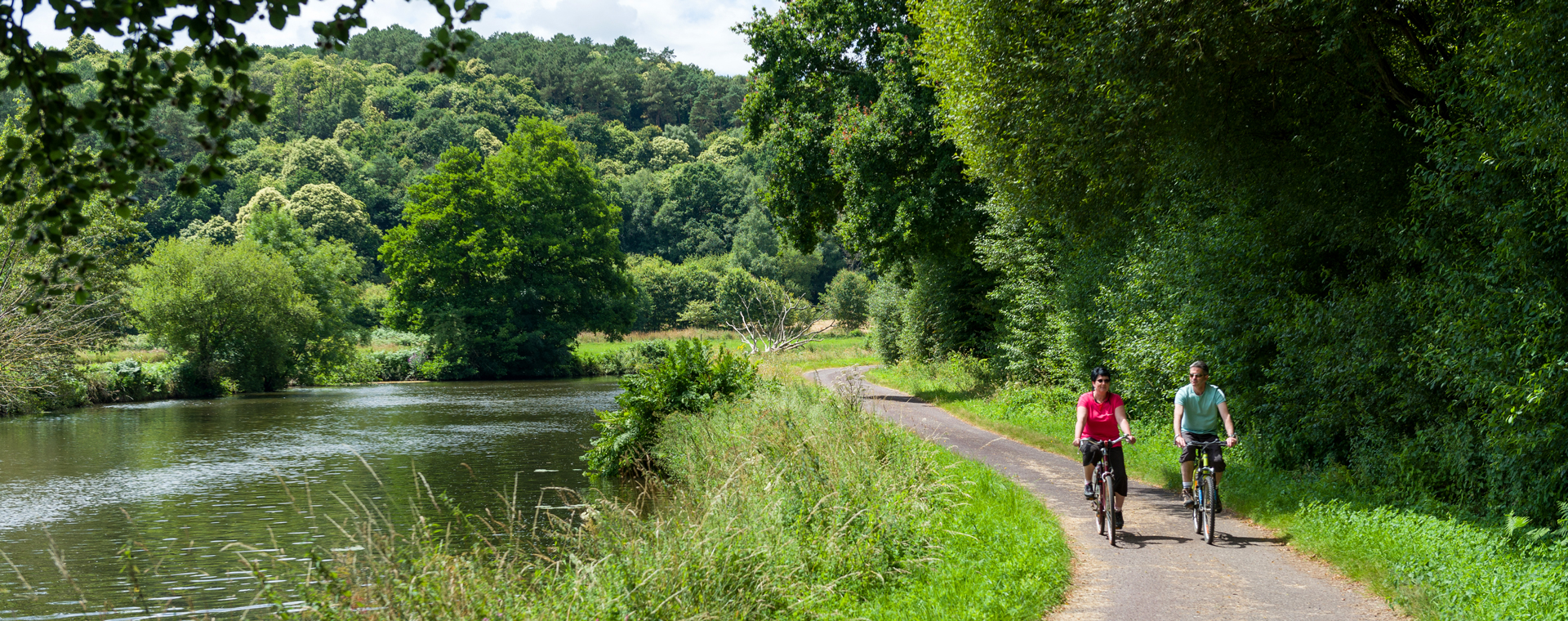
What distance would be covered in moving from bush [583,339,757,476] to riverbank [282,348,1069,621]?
6.54m

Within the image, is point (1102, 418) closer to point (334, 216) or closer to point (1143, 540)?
point (1143, 540)

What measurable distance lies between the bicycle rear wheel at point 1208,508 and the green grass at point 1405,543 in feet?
2.57

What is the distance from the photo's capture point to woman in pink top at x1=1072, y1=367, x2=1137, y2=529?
959 cm

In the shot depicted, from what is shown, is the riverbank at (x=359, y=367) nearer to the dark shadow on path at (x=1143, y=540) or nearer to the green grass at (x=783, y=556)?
the green grass at (x=783, y=556)

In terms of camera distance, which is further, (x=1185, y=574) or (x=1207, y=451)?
(x=1207, y=451)

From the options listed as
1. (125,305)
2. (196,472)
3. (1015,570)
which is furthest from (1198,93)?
(125,305)

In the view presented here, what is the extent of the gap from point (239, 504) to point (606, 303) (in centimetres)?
4156

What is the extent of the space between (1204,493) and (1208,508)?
0.52ft

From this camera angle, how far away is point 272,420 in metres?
28.8

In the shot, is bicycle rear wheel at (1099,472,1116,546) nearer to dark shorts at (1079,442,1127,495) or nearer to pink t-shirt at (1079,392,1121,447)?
dark shorts at (1079,442,1127,495)

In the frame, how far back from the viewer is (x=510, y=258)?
53.5 metres

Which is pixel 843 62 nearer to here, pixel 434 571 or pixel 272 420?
pixel 272 420

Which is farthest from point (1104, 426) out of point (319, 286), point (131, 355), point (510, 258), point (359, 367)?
point (510, 258)

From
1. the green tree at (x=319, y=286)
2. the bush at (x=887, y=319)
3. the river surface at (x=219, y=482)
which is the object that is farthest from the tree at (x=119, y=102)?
the green tree at (x=319, y=286)
